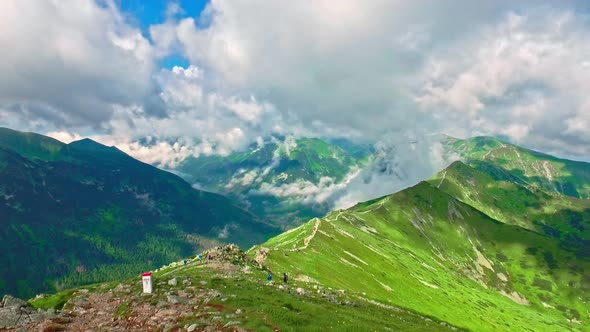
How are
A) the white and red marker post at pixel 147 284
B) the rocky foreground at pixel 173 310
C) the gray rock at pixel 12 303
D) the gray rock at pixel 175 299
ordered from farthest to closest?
the white and red marker post at pixel 147 284
the gray rock at pixel 175 299
the gray rock at pixel 12 303
the rocky foreground at pixel 173 310

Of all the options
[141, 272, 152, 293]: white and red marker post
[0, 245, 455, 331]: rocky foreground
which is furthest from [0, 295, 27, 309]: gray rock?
[141, 272, 152, 293]: white and red marker post

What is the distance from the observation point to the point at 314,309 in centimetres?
4541

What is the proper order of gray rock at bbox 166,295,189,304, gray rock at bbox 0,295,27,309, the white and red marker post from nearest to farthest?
gray rock at bbox 0,295,27,309 < gray rock at bbox 166,295,189,304 < the white and red marker post

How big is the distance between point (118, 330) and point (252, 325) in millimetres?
13706

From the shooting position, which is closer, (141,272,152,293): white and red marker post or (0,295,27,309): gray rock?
(0,295,27,309): gray rock

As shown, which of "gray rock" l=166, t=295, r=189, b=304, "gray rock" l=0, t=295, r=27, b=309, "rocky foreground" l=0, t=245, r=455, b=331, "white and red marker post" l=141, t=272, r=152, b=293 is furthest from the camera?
"white and red marker post" l=141, t=272, r=152, b=293

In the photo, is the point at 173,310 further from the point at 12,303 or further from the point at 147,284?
the point at 12,303

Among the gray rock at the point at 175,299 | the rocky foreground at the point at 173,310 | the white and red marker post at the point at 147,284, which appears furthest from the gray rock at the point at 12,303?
the gray rock at the point at 175,299

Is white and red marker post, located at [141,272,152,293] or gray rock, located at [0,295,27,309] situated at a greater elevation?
white and red marker post, located at [141,272,152,293]

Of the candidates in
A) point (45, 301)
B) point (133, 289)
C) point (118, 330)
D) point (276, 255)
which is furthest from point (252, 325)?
point (276, 255)

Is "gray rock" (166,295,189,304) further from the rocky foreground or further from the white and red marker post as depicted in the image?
the white and red marker post

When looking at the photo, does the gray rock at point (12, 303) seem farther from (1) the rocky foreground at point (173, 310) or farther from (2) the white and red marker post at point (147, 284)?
(2) the white and red marker post at point (147, 284)

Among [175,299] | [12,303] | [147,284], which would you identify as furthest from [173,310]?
[12,303]

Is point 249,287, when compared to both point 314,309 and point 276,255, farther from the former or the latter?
point 276,255
